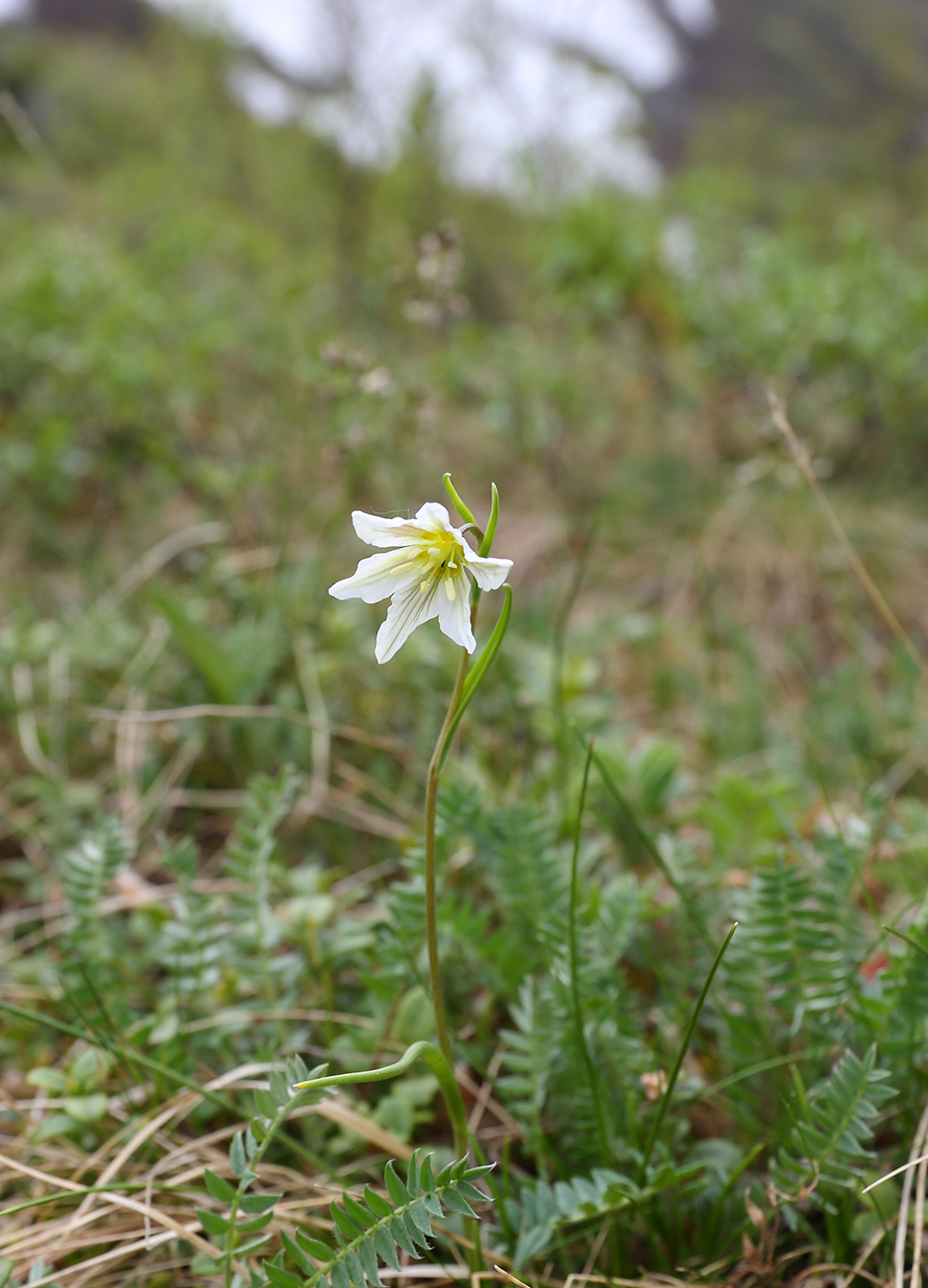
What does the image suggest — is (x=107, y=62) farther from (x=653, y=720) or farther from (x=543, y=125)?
(x=653, y=720)

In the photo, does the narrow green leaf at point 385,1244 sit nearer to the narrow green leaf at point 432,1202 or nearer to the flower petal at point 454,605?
the narrow green leaf at point 432,1202

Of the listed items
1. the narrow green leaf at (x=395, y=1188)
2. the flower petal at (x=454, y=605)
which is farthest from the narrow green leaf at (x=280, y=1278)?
the flower petal at (x=454, y=605)

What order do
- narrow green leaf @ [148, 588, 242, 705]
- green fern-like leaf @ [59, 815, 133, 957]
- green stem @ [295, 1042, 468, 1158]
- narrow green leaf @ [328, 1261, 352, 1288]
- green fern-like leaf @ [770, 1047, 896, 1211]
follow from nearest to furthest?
green stem @ [295, 1042, 468, 1158], narrow green leaf @ [328, 1261, 352, 1288], green fern-like leaf @ [770, 1047, 896, 1211], green fern-like leaf @ [59, 815, 133, 957], narrow green leaf @ [148, 588, 242, 705]

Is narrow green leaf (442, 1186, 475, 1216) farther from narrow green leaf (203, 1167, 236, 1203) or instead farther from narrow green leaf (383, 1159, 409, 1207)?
narrow green leaf (203, 1167, 236, 1203)

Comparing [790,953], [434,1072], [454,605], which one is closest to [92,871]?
[434,1072]

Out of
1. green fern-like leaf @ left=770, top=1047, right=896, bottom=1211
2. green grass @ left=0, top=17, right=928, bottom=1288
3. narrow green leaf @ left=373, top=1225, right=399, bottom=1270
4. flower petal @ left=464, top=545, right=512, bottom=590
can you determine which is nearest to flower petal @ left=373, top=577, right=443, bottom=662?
flower petal @ left=464, top=545, right=512, bottom=590

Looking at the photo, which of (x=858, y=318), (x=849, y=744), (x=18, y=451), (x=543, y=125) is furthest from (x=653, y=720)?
(x=543, y=125)

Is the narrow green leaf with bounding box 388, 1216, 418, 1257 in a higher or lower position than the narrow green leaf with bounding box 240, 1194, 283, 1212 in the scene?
higher

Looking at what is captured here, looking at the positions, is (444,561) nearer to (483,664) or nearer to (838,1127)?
(483,664)
